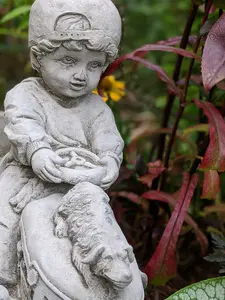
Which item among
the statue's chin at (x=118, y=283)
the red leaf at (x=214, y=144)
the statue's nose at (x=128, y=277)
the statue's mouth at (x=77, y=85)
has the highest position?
the statue's mouth at (x=77, y=85)

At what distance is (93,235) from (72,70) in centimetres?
49

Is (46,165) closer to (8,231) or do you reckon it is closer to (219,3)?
→ (8,231)

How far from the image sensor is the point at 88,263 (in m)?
1.63

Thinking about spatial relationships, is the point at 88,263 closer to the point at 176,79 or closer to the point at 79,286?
the point at 79,286

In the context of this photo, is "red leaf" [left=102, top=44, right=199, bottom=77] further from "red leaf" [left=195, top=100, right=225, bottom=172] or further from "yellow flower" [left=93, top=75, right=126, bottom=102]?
"yellow flower" [left=93, top=75, right=126, bottom=102]

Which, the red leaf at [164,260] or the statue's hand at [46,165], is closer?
the statue's hand at [46,165]

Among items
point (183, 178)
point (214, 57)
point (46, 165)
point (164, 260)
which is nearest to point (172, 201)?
point (183, 178)

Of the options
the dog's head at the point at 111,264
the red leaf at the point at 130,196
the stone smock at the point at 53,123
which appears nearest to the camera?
the dog's head at the point at 111,264

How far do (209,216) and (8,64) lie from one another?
300cm

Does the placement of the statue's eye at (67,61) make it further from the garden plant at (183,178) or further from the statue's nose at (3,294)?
the statue's nose at (3,294)

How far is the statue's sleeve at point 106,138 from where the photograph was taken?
193cm

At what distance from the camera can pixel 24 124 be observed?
1.84m

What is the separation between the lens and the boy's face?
186 cm

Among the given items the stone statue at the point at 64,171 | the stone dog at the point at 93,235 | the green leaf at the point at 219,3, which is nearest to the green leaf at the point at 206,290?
the stone statue at the point at 64,171
